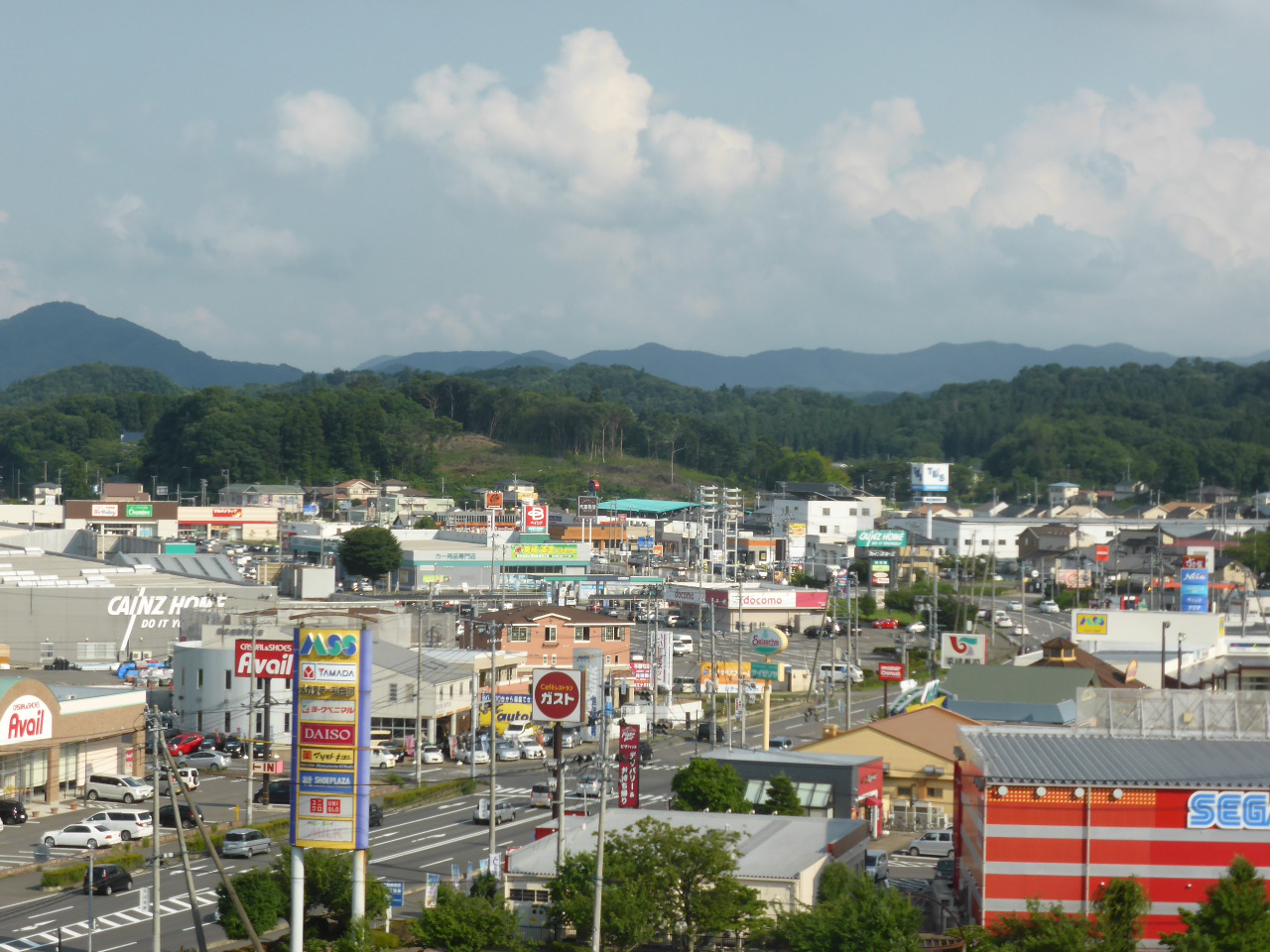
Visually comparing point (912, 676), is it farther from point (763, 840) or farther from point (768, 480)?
point (768, 480)

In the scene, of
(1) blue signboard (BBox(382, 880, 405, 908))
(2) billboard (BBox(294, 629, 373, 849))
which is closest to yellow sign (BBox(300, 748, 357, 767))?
(2) billboard (BBox(294, 629, 373, 849))

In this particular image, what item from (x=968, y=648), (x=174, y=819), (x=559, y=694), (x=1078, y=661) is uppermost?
(x=559, y=694)

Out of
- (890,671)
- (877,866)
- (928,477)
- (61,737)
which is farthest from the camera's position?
(928,477)

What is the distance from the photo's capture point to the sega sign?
18109mm

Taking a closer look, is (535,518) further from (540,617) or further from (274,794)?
(274,794)

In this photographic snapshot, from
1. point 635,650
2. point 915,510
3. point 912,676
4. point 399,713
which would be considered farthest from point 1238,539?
point 399,713

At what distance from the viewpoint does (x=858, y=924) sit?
1748 cm

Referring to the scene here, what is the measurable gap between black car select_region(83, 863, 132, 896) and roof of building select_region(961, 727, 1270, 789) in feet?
43.4

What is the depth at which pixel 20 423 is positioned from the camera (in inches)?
5802

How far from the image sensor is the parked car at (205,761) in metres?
33.6

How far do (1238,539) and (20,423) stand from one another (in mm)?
115460

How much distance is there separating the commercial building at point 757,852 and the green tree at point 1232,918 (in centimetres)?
516

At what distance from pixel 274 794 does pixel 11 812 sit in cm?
505

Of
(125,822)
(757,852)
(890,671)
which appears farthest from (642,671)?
(757,852)
